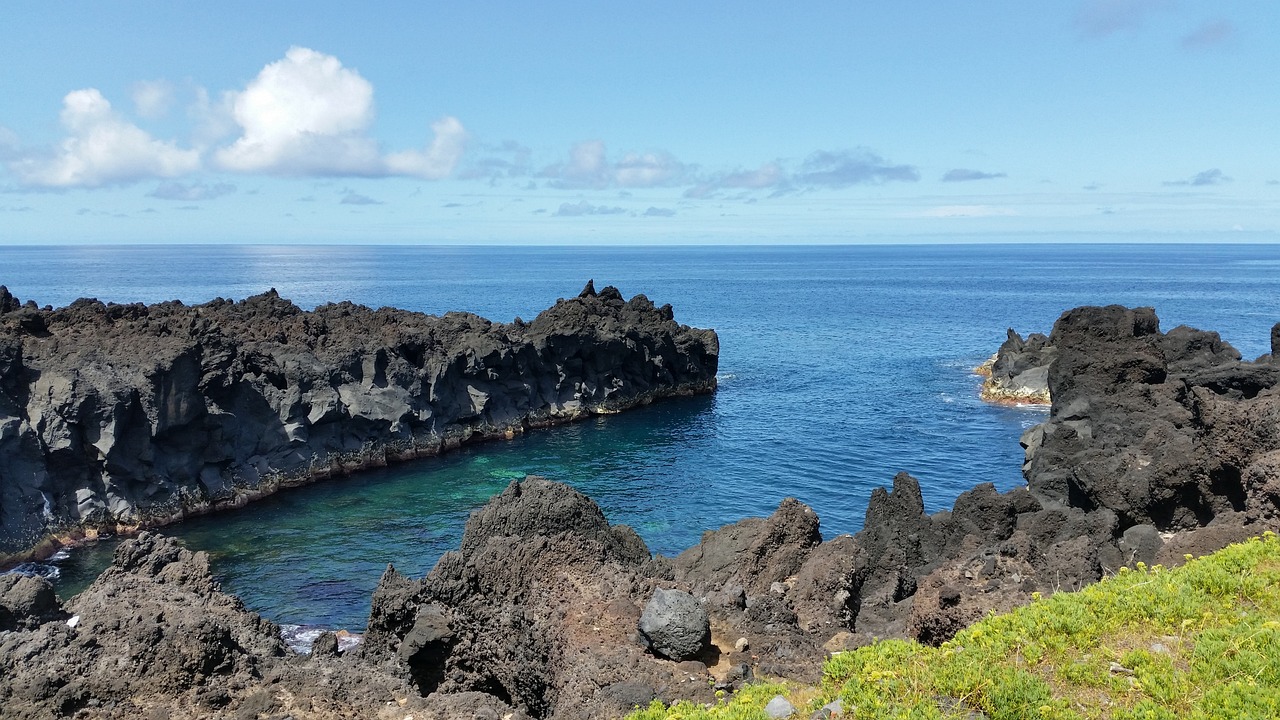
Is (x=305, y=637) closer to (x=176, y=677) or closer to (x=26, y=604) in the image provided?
(x=26, y=604)

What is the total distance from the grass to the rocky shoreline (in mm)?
3384

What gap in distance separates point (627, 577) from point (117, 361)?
1533 inches

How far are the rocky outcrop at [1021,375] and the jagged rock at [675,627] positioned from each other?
60729 millimetres

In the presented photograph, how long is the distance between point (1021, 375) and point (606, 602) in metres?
66.4

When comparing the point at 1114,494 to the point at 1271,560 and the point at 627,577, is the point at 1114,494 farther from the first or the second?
the point at 627,577

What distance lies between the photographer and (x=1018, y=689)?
40.4ft

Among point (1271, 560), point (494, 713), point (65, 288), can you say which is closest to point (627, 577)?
Result: point (494, 713)

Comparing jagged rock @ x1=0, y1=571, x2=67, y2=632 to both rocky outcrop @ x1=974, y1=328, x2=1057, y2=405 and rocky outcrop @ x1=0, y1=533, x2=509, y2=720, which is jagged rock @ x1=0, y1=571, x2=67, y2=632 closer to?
rocky outcrop @ x1=0, y1=533, x2=509, y2=720

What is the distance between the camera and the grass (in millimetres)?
11922

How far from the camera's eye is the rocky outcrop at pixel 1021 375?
73.3 metres

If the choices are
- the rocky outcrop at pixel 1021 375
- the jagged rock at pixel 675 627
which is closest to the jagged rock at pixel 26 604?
the jagged rock at pixel 675 627

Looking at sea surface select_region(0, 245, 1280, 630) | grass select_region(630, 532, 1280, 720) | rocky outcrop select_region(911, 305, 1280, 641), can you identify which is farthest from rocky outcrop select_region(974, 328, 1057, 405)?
grass select_region(630, 532, 1280, 720)

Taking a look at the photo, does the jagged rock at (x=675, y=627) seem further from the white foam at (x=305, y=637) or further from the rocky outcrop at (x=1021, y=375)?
the rocky outcrop at (x=1021, y=375)

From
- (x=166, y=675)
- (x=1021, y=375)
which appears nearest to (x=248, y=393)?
(x=166, y=675)
